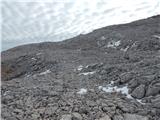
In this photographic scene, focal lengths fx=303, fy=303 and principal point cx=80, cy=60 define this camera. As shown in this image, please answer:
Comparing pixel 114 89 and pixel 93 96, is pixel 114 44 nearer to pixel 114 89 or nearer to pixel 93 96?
pixel 114 89

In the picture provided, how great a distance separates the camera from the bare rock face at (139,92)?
42.6ft

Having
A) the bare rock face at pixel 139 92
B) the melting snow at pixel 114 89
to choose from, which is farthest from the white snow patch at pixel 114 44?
the bare rock face at pixel 139 92

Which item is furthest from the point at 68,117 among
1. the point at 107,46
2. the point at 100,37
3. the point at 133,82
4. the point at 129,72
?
the point at 100,37

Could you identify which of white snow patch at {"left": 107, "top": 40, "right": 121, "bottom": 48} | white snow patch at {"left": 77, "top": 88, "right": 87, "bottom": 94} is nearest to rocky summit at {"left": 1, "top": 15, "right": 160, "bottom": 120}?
white snow patch at {"left": 77, "top": 88, "right": 87, "bottom": 94}

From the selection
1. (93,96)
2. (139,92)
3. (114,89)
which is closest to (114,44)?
(114,89)

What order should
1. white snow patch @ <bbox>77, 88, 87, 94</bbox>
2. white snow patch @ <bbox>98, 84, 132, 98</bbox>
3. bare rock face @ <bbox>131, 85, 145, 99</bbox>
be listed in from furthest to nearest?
white snow patch @ <bbox>98, 84, 132, 98</bbox>
white snow patch @ <bbox>77, 88, 87, 94</bbox>
bare rock face @ <bbox>131, 85, 145, 99</bbox>

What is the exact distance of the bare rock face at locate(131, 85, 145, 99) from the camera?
12984 mm

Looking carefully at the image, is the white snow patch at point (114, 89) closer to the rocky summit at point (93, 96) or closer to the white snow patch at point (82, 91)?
the rocky summit at point (93, 96)

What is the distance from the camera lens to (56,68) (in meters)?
22.8

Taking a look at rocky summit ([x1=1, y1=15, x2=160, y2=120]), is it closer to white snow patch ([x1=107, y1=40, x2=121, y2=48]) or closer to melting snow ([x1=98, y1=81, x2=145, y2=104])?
melting snow ([x1=98, y1=81, x2=145, y2=104])

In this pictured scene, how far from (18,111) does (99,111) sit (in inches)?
121

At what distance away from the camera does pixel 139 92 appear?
13117mm

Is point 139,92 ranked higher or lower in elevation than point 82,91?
lower

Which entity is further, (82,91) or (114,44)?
(114,44)
